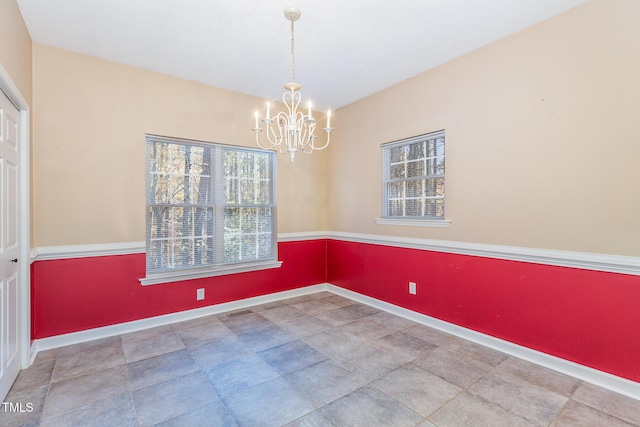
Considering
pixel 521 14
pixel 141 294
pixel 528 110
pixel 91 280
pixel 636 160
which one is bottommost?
pixel 141 294

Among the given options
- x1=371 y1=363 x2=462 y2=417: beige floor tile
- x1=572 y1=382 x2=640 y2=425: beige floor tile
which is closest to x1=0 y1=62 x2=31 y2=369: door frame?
x1=371 y1=363 x2=462 y2=417: beige floor tile

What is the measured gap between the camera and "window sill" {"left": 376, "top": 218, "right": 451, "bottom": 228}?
3125 millimetres

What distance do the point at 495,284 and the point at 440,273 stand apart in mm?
530

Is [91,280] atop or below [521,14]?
below

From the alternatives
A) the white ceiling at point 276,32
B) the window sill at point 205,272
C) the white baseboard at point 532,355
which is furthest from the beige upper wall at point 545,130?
the window sill at point 205,272

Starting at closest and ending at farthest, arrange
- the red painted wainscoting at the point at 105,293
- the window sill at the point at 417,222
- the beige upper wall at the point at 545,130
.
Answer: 1. the beige upper wall at the point at 545,130
2. the red painted wainscoting at the point at 105,293
3. the window sill at the point at 417,222

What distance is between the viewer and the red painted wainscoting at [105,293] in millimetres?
2748

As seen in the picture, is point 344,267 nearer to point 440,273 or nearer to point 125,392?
point 440,273

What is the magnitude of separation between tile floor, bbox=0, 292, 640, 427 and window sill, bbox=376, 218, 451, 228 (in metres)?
1.09

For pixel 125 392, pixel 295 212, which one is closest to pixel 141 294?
pixel 125 392

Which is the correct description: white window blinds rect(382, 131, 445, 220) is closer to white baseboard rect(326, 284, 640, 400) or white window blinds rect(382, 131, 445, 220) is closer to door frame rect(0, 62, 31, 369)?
white baseboard rect(326, 284, 640, 400)

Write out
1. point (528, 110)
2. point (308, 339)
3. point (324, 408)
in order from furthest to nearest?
point (308, 339), point (528, 110), point (324, 408)

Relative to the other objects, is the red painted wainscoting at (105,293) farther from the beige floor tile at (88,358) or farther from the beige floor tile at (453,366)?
the beige floor tile at (453,366)

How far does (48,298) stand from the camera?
276cm
